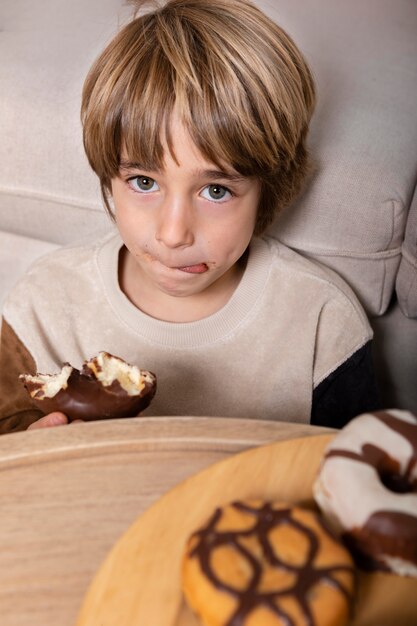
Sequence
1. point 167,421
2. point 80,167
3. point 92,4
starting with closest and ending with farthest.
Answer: point 167,421 < point 80,167 < point 92,4

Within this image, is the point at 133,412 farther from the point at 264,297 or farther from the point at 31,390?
the point at 264,297

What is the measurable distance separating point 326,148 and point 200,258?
1.03ft

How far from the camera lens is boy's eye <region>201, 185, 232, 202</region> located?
0.94 m

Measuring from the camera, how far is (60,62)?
1.28 meters

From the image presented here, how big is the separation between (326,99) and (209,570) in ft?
2.90

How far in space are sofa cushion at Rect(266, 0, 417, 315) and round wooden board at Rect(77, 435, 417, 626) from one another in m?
0.59

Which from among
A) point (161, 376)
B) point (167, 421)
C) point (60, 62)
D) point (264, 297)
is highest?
point (60, 62)

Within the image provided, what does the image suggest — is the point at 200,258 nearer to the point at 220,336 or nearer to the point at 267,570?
the point at 220,336

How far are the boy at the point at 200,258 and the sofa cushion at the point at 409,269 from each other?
9 centimetres

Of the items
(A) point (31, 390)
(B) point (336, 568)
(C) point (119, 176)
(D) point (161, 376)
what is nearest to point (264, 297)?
(D) point (161, 376)

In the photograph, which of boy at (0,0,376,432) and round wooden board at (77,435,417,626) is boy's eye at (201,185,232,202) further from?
round wooden board at (77,435,417,626)

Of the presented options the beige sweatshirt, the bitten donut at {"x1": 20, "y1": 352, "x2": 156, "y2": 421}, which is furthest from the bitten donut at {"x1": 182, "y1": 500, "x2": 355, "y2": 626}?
the beige sweatshirt

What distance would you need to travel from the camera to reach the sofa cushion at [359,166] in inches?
44.3

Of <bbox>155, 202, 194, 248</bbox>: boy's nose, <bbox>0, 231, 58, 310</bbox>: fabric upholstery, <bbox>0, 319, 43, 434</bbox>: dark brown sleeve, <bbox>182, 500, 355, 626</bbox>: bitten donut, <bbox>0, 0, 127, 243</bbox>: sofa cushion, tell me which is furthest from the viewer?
<bbox>0, 231, 58, 310</bbox>: fabric upholstery
